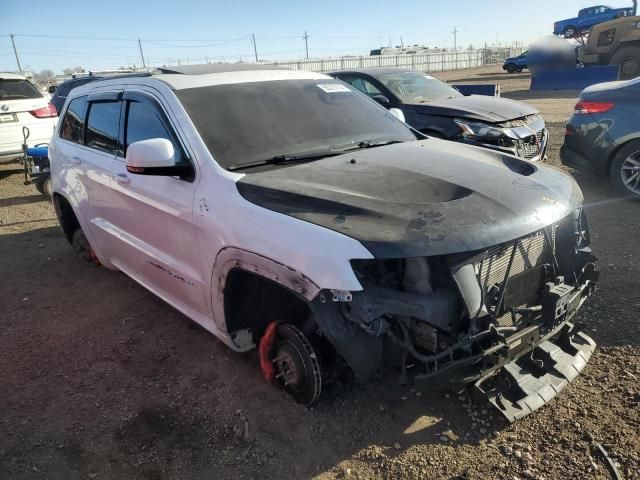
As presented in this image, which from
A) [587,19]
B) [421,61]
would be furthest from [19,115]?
[421,61]

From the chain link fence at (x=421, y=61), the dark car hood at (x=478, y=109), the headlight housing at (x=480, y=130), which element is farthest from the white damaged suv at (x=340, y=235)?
the chain link fence at (x=421, y=61)

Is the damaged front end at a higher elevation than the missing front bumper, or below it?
higher

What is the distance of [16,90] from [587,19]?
3363 centimetres

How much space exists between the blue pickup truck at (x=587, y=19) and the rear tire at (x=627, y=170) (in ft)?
98.1

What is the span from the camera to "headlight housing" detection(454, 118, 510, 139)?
7.18 m

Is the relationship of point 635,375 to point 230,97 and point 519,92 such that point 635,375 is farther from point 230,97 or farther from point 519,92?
point 519,92

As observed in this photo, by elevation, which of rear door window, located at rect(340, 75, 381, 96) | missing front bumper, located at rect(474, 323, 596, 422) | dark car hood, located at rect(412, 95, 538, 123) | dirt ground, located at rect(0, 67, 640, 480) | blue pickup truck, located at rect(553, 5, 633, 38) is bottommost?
dirt ground, located at rect(0, 67, 640, 480)

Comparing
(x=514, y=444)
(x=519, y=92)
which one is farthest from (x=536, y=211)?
(x=519, y=92)

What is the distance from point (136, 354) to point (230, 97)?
1963mm

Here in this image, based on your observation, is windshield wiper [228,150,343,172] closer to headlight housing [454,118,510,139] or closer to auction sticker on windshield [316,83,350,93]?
auction sticker on windshield [316,83,350,93]

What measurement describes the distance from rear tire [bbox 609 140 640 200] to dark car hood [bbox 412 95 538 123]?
1.65 meters

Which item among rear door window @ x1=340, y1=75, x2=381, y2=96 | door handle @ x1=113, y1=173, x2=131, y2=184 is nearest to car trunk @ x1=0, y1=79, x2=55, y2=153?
rear door window @ x1=340, y1=75, x2=381, y2=96

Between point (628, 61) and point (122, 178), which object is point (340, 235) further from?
point (628, 61)

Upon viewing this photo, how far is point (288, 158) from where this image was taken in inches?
124
